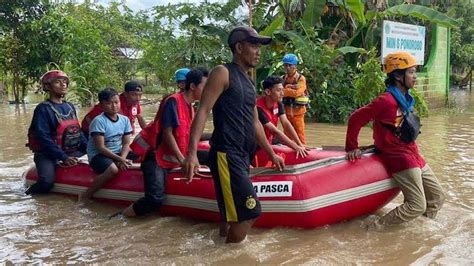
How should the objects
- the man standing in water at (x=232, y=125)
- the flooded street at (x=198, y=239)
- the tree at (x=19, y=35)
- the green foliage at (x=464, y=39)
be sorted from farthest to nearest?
1. the green foliage at (x=464, y=39)
2. the tree at (x=19, y=35)
3. the flooded street at (x=198, y=239)
4. the man standing in water at (x=232, y=125)

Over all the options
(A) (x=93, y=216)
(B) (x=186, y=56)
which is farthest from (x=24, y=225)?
(B) (x=186, y=56)

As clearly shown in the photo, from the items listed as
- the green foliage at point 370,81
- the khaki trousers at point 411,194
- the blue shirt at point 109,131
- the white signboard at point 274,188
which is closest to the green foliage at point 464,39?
the green foliage at point 370,81

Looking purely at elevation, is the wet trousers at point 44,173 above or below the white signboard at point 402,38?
below

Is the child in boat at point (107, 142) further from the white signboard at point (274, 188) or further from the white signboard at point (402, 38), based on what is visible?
the white signboard at point (402, 38)

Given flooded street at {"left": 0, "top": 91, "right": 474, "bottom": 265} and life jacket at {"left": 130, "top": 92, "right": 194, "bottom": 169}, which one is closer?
flooded street at {"left": 0, "top": 91, "right": 474, "bottom": 265}

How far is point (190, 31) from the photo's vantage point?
14750 mm

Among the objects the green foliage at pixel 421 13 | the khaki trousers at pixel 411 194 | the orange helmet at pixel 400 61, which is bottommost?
the khaki trousers at pixel 411 194

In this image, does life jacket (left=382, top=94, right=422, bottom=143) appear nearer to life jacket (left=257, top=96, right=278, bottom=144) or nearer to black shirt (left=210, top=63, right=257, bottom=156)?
black shirt (left=210, top=63, right=257, bottom=156)

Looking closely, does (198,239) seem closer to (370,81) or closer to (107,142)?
(107,142)

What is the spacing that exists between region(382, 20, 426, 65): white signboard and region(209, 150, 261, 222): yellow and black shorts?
9.77m

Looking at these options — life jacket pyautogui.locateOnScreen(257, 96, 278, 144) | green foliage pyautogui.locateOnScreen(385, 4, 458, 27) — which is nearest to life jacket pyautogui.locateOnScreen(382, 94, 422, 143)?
life jacket pyautogui.locateOnScreen(257, 96, 278, 144)

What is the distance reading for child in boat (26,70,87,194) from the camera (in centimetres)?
557

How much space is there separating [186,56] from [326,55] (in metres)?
4.24

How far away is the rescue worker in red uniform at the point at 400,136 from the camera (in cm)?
424
